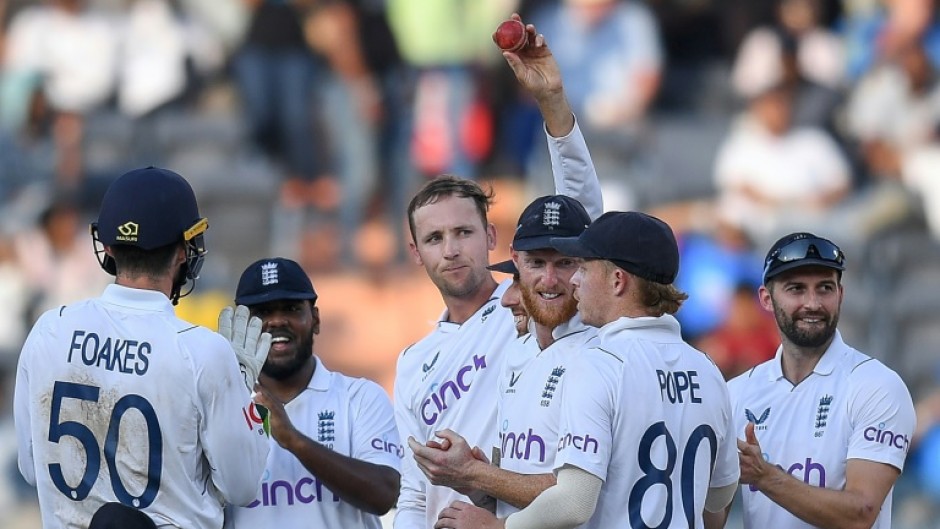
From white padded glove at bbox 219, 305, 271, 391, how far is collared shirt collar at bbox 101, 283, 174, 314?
33cm

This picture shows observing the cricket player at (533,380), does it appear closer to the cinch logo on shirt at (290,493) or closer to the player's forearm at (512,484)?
the player's forearm at (512,484)

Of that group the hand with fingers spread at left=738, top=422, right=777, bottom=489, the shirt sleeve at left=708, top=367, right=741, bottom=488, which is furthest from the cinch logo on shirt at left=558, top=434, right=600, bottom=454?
the hand with fingers spread at left=738, top=422, right=777, bottom=489

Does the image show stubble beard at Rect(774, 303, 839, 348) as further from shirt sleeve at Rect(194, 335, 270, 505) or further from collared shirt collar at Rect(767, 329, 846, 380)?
shirt sleeve at Rect(194, 335, 270, 505)

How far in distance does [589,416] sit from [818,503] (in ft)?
4.33

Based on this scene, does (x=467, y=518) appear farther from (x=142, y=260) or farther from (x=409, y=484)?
(x=142, y=260)

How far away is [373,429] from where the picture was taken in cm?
587

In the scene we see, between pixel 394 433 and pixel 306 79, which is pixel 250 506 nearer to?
pixel 394 433

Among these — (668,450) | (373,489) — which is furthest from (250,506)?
(668,450)

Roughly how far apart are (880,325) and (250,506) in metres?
8.50

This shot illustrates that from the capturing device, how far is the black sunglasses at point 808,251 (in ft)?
18.0

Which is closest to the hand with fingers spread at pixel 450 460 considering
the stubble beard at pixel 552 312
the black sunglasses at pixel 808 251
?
the stubble beard at pixel 552 312

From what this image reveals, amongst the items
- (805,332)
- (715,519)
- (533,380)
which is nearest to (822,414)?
(805,332)

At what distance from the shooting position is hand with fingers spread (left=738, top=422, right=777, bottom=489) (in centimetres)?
508

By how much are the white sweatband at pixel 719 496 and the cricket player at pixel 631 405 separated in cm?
17
